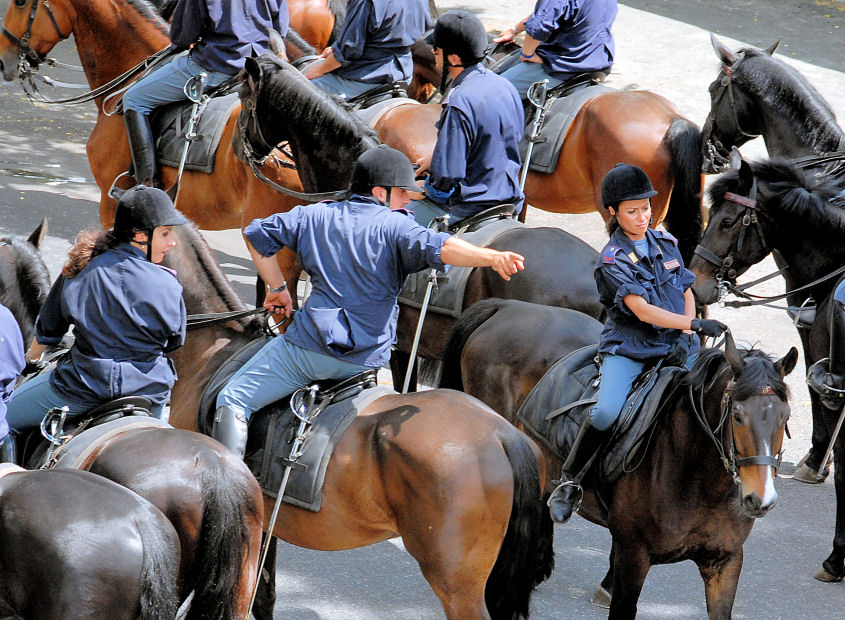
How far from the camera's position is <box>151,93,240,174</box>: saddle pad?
29.4 feet

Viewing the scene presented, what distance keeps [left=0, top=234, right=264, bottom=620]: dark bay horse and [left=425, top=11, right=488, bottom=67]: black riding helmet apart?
3.86 metres

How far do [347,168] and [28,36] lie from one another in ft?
14.3

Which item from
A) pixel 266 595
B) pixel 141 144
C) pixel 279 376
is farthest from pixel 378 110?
pixel 266 595

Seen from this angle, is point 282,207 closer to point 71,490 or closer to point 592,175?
point 592,175

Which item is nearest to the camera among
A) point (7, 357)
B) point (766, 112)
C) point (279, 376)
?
point (7, 357)

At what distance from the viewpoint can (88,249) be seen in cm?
501

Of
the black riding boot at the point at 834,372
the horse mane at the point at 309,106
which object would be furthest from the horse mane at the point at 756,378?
the horse mane at the point at 309,106

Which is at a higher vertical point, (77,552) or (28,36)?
(77,552)

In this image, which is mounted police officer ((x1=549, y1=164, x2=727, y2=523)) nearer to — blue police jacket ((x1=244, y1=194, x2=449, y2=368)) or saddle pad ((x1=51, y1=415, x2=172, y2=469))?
blue police jacket ((x1=244, y1=194, x2=449, y2=368))

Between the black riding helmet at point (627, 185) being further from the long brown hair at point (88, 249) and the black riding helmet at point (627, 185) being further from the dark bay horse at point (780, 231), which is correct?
the long brown hair at point (88, 249)

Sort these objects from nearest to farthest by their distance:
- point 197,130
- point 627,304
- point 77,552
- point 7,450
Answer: point 77,552
point 7,450
point 627,304
point 197,130

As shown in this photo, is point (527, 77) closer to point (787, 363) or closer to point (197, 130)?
point (197, 130)

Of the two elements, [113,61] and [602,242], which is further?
[602,242]

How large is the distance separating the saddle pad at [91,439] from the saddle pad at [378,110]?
4556 millimetres
